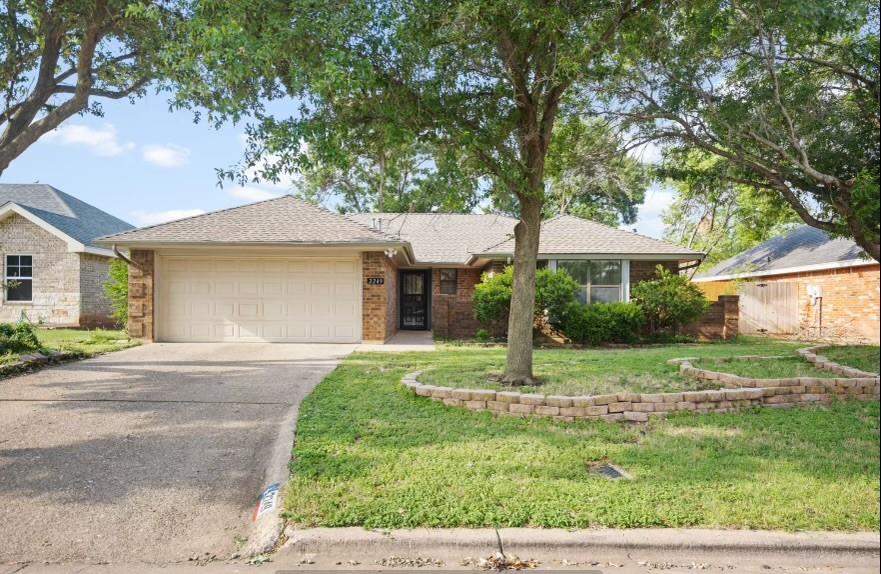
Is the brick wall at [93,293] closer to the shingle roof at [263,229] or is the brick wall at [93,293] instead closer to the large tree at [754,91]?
the shingle roof at [263,229]

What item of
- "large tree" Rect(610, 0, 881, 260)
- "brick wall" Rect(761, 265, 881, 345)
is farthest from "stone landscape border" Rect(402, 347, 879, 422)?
"large tree" Rect(610, 0, 881, 260)

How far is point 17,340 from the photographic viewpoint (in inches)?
389

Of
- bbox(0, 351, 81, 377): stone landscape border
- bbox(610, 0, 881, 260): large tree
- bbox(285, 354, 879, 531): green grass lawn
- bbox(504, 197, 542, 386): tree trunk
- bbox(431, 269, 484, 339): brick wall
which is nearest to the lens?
bbox(285, 354, 879, 531): green grass lawn

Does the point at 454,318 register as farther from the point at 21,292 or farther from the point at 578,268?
the point at 21,292

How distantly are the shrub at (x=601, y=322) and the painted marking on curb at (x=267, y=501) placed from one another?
10.9 meters

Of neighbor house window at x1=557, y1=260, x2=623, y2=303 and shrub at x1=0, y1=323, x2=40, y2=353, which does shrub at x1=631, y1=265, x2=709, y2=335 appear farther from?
shrub at x1=0, y1=323, x2=40, y2=353

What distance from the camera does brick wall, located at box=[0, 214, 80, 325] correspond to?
17.7 metres

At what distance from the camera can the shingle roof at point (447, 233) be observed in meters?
18.2

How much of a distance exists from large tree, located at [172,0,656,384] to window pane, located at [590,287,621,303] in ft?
28.2

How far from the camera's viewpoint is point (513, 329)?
7.32m

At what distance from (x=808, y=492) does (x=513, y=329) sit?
12.8 ft

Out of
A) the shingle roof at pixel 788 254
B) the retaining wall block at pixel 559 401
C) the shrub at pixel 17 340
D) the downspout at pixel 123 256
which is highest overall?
the shingle roof at pixel 788 254

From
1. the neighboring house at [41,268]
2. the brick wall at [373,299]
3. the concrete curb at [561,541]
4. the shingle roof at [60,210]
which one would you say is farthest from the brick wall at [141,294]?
the concrete curb at [561,541]

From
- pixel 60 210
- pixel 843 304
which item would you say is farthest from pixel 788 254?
pixel 60 210
